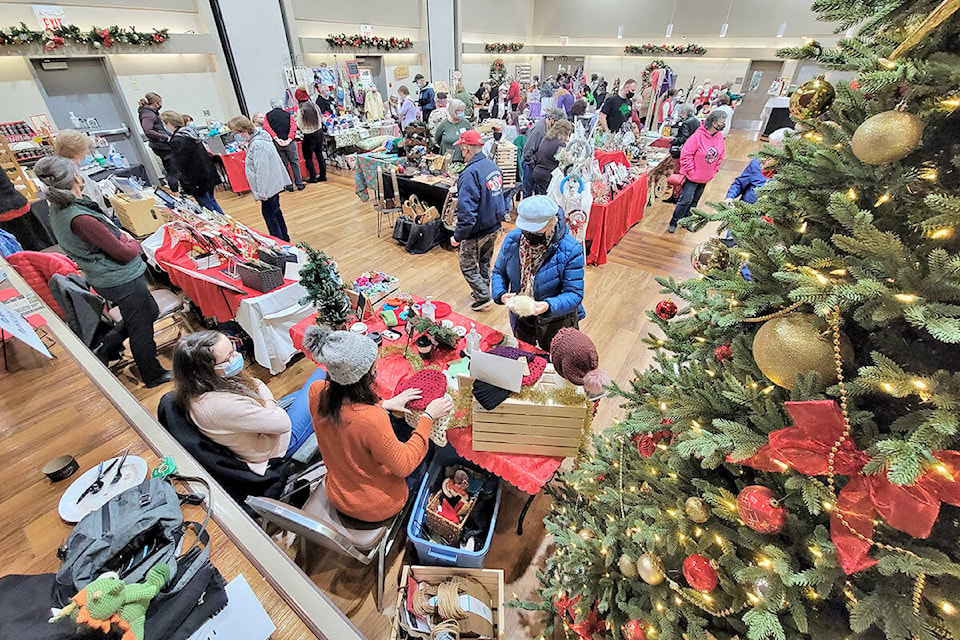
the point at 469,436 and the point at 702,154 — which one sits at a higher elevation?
the point at 702,154

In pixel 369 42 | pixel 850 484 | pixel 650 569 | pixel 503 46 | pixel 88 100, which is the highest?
pixel 503 46

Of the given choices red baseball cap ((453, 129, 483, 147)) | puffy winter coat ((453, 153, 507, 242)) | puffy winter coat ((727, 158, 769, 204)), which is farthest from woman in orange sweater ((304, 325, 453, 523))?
puffy winter coat ((727, 158, 769, 204))

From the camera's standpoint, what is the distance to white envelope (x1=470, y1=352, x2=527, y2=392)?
5.10 feet

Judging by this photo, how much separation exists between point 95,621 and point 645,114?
13689mm

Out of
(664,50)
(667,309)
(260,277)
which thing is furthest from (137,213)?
(664,50)

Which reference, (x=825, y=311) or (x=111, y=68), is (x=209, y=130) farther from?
(x=825, y=311)

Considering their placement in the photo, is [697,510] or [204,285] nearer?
[697,510]

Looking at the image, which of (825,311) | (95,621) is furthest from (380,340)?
(825,311)

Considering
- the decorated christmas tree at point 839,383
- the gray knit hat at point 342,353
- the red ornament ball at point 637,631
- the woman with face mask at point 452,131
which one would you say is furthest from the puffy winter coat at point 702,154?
the red ornament ball at point 637,631

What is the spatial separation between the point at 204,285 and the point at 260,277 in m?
0.70

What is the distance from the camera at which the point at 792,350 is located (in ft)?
2.73

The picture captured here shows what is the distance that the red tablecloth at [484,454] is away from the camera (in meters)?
1.72

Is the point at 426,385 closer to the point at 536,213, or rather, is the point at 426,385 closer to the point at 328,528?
the point at 328,528

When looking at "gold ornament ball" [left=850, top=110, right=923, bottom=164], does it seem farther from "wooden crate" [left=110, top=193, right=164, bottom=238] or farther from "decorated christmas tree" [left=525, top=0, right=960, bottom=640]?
"wooden crate" [left=110, top=193, right=164, bottom=238]
